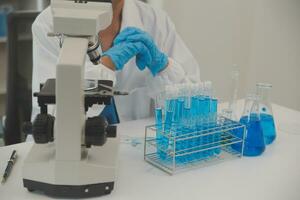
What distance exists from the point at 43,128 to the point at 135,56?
551 mm

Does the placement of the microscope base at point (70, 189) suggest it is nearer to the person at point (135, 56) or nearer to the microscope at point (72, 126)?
the microscope at point (72, 126)

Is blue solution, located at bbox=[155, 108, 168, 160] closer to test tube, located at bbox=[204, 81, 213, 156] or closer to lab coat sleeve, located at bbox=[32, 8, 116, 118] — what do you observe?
test tube, located at bbox=[204, 81, 213, 156]

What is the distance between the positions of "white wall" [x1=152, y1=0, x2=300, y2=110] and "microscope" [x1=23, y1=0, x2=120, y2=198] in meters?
1.58

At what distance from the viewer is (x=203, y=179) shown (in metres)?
0.99

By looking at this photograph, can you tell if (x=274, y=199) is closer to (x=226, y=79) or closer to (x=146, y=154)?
(x=146, y=154)

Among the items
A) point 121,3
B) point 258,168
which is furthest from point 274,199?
point 121,3

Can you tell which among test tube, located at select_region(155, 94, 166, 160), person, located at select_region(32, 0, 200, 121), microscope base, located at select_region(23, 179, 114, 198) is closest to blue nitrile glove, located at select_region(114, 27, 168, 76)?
person, located at select_region(32, 0, 200, 121)

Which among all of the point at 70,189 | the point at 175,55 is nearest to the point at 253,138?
the point at 70,189

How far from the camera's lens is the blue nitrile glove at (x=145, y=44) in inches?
48.5

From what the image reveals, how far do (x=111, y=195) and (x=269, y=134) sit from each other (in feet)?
1.89

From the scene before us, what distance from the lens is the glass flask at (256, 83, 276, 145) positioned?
1233mm

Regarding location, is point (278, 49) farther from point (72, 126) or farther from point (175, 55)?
point (72, 126)

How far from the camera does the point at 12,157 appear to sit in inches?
41.2

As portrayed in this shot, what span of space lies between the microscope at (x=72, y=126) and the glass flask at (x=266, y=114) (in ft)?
1.75
